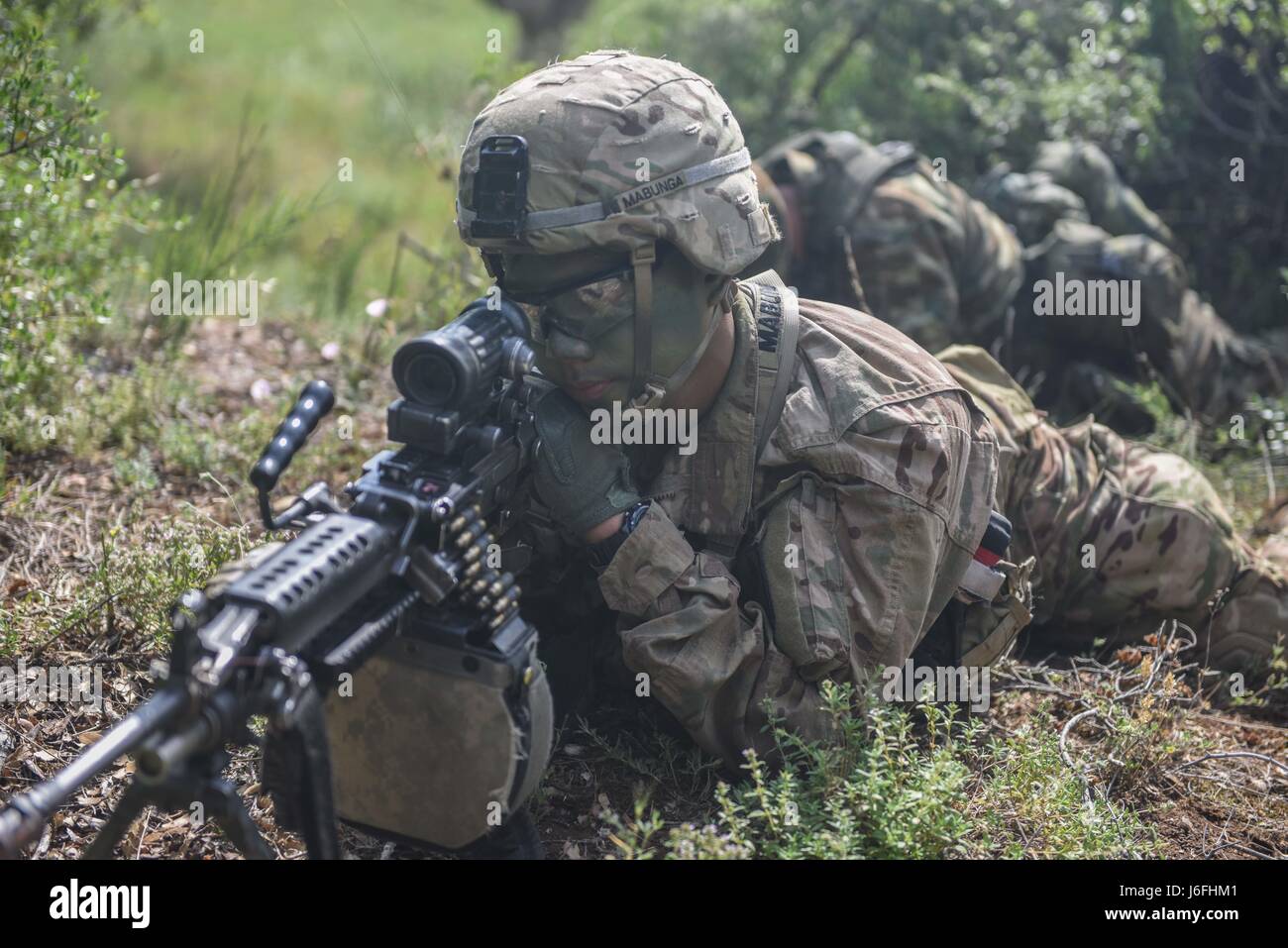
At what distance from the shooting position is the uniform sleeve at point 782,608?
10.9ft

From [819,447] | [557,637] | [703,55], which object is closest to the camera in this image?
[819,447]

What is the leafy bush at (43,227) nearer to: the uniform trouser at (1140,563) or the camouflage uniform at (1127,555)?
the camouflage uniform at (1127,555)

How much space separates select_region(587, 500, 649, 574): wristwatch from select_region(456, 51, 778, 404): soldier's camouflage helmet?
1.02 feet

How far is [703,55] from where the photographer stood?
830 centimetres

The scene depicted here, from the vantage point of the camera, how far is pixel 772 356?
144 inches

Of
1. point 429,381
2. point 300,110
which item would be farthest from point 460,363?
point 300,110

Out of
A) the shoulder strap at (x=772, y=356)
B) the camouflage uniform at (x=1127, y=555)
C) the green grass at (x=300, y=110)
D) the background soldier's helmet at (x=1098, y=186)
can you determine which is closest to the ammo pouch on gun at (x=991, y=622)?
the camouflage uniform at (x=1127, y=555)

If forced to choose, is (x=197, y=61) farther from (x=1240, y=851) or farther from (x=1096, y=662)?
(x=1240, y=851)

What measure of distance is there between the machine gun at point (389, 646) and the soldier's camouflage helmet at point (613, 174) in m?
0.28

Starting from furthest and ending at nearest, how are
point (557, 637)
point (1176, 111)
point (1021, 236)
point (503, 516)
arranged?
point (1176, 111), point (1021, 236), point (557, 637), point (503, 516)

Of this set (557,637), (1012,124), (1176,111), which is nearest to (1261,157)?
(1176,111)

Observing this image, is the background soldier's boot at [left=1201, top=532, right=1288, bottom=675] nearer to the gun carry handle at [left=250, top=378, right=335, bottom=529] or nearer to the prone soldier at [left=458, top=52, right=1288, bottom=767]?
the prone soldier at [left=458, top=52, right=1288, bottom=767]

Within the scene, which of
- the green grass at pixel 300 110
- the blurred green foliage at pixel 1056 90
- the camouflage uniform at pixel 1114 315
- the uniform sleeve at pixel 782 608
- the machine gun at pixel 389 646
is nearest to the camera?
the machine gun at pixel 389 646

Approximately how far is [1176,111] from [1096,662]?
14.1 feet
